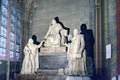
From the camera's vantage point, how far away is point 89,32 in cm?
1017

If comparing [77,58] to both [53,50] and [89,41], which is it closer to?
[53,50]

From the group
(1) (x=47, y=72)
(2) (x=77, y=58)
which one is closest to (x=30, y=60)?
(1) (x=47, y=72)

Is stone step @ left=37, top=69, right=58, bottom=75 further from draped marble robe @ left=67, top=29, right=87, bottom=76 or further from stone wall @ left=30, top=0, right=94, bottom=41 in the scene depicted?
stone wall @ left=30, top=0, right=94, bottom=41

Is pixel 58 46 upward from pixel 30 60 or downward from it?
upward

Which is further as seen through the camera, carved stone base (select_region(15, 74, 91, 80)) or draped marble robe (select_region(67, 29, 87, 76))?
draped marble robe (select_region(67, 29, 87, 76))

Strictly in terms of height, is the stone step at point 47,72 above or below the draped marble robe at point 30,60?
below

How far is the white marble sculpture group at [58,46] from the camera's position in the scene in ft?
29.5

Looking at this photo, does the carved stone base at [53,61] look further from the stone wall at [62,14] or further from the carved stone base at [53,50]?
the stone wall at [62,14]

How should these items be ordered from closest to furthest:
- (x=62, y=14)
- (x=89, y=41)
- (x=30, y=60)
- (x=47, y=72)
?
(x=47, y=72) → (x=30, y=60) → (x=89, y=41) → (x=62, y=14)

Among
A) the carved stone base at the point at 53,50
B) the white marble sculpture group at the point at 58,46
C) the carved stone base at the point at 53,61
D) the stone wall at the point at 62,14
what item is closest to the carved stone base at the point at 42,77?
the white marble sculpture group at the point at 58,46

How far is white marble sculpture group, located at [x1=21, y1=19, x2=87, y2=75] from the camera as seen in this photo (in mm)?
9000

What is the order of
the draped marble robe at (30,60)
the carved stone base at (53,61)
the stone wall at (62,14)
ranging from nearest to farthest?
the carved stone base at (53,61) < the draped marble robe at (30,60) < the stone wall at (62,14)

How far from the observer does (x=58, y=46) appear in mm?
9812

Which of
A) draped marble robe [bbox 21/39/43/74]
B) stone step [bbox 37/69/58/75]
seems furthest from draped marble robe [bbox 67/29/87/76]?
draped marble robe [bbox 21/39/43/74]
